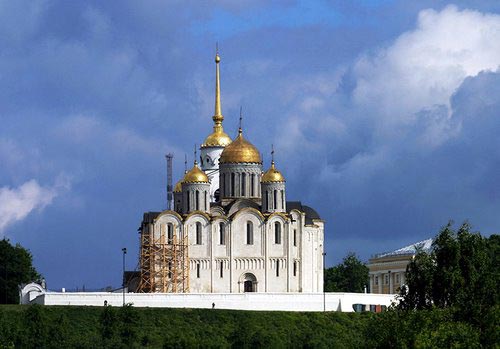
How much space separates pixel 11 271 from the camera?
120812 mm

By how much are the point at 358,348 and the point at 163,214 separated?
4197cm

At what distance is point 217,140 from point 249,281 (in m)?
16.2

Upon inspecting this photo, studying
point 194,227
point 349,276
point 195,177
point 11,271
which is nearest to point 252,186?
point 195,177

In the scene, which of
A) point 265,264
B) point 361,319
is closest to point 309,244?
point 265,264

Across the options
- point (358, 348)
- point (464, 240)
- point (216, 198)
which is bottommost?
point (358, 348)

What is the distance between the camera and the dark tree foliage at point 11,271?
120062 millimetres

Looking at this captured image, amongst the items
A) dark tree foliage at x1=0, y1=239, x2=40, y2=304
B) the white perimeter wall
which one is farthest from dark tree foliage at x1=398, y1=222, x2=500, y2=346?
dark tree foliage at x1=0, y1=239, x2=40, y2=304

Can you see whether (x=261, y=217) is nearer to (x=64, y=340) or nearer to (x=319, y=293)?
(x=319, y=293)

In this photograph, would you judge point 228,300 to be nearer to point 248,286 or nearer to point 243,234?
point 248,286

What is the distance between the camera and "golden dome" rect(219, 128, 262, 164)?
118 meters

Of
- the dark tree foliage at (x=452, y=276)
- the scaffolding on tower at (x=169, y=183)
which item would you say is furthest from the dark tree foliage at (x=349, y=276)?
the dark tree foliage at (x=452, y=276)

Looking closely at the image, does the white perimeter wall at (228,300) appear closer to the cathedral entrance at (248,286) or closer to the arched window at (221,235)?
the cathedral entrance at (248,286)

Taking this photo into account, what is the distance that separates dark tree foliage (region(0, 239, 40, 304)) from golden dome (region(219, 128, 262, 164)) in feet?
49.6

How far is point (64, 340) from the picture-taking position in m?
97.7
